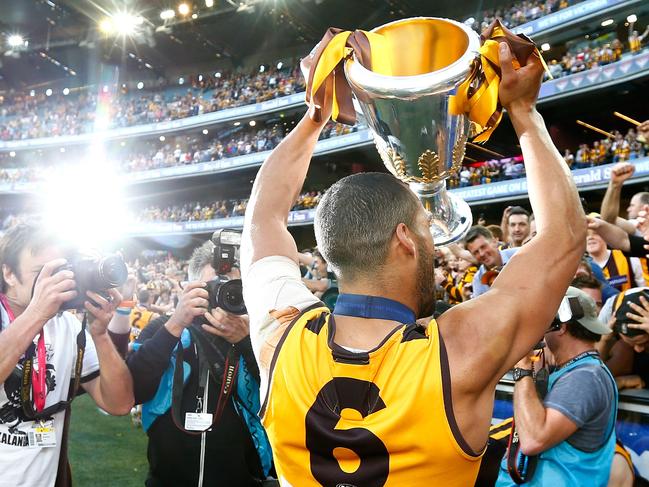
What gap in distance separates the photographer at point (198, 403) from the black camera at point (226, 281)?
6 centimetres

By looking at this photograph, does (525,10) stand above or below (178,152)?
above

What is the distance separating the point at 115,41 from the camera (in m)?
28.0

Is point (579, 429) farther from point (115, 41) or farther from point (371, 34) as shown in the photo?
point (115, 41)

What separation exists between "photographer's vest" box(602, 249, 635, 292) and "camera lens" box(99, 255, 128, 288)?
332 cm

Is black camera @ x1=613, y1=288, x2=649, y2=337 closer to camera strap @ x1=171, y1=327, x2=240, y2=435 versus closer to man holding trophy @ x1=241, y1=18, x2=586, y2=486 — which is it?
man holding trophy @ x1=241, y1=18, x2=586, y2=486

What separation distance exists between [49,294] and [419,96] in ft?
4.15

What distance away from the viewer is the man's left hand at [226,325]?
6.50 ft

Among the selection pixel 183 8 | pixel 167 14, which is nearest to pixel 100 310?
pixel 183 8

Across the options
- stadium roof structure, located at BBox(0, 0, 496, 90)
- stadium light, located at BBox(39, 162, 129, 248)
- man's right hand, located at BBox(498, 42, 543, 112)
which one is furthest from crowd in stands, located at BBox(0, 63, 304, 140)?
man's right hand, located at BBox(498, 42, 543, 112)

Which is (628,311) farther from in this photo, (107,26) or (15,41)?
(15,41)

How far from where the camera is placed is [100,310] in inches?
74.0

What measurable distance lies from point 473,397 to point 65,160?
32.2 metres

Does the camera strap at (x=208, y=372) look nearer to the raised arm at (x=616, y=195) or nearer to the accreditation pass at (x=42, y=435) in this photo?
the accreditation pass at (x=42, y=435)

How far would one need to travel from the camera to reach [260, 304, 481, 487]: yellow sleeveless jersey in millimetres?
1016
